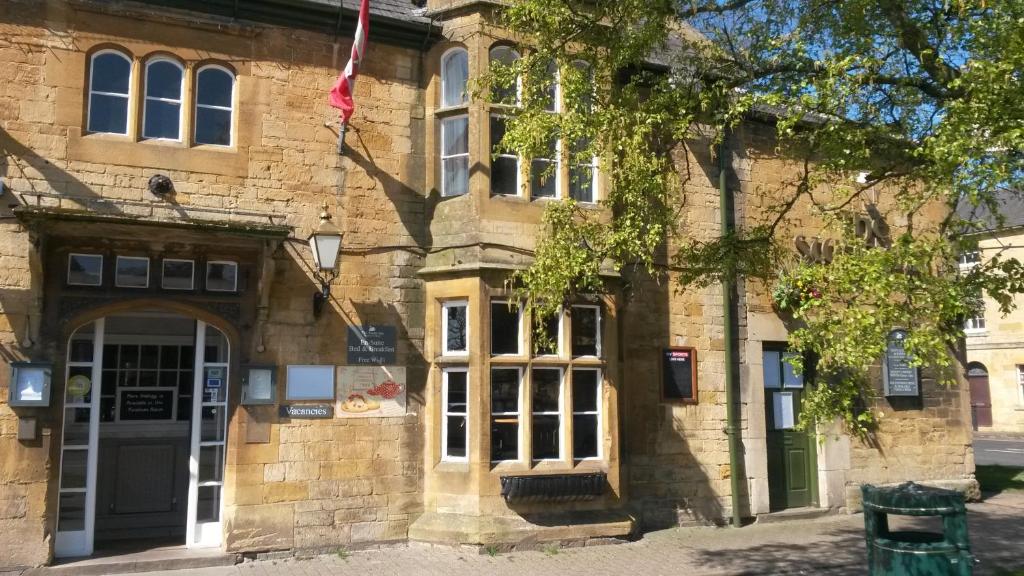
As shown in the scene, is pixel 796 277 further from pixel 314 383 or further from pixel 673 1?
pixel 314 383

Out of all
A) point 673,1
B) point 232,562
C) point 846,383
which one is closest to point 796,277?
point 846,383

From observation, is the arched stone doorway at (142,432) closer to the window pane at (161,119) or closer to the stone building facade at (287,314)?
the stone building facade at (287,314)

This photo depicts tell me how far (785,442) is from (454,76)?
723cm

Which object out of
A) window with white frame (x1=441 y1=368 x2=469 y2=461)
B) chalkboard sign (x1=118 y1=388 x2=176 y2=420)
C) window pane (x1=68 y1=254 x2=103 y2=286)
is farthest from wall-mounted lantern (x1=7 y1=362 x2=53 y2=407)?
window with white frame (x1=441 y1=368 x2=469 y2=461)

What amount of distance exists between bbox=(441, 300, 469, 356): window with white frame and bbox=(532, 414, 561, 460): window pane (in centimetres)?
126

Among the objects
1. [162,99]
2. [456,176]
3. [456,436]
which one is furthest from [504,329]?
[162,99]

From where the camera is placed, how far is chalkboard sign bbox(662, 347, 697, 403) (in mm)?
11086

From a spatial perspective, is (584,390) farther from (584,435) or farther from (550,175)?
(550,175)

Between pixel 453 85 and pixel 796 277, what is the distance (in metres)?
5.05

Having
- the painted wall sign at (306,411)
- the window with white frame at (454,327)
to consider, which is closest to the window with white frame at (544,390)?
the window with white frame at (454,327)

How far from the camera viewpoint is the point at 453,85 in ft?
33.7

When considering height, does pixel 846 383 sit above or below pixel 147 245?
below

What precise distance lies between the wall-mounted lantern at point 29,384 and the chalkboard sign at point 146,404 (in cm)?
255

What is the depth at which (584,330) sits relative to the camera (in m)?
10.2
